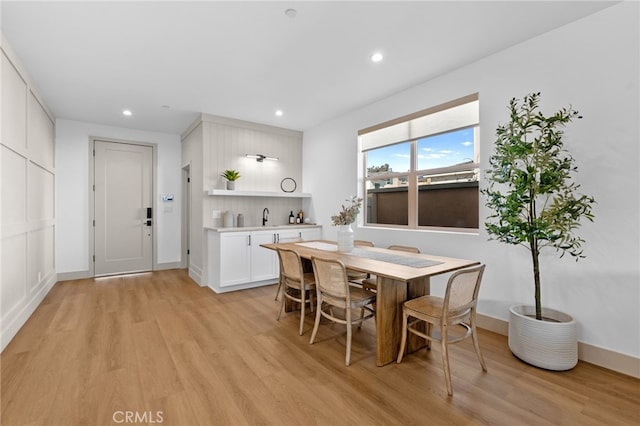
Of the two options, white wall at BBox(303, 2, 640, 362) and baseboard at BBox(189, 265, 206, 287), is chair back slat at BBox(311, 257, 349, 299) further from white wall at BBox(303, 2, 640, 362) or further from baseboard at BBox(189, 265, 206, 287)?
baseboard at BBox(189, 265, 206, 287)

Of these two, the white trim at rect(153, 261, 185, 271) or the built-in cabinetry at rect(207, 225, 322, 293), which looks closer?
the built-in cabinetry at rect(207, 225, 322, 293)

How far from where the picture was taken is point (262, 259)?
4.69 meters

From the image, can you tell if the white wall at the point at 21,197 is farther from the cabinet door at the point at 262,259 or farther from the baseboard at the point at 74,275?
the cabinet door at the point at 262,259

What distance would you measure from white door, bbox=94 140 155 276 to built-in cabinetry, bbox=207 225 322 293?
76.3 inches

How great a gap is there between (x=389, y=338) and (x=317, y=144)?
12.5 ft

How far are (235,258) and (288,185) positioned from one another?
6.09ft

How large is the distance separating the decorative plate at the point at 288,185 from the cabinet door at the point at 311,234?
37.8 inches

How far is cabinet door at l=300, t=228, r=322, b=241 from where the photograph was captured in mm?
5134

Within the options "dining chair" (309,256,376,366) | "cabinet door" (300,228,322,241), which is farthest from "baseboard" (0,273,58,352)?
"cabinet door" (300,228,322,241)

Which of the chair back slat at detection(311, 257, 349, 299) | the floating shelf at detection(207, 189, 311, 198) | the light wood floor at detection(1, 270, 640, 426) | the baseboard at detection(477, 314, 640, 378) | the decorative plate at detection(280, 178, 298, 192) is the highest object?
the decorative plate at detection(280, 178, 298, 192)

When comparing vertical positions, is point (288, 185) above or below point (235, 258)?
above

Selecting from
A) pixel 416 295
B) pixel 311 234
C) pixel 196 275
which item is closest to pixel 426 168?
pixel 416 295

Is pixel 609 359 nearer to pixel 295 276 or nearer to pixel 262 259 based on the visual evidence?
pixel 295 276

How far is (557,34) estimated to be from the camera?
2525 mm
